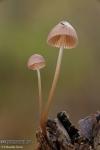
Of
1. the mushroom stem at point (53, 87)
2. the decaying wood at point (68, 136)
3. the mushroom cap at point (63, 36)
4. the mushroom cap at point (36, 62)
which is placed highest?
the mushroom cap at point (63, 36)

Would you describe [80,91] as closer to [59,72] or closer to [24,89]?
[59,72]

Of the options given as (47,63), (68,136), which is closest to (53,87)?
(47,63)

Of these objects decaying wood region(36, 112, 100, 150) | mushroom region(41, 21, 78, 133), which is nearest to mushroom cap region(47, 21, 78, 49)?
mushroom region(41, 21, 78, 133)

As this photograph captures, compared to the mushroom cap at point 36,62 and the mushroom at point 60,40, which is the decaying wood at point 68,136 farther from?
the mushroom cap at point 36,62

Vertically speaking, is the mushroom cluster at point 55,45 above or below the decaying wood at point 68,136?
above

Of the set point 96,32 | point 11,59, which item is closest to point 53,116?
point 11,59

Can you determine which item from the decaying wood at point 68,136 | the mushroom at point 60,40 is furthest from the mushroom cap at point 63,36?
the decaying wood at point 68,136
